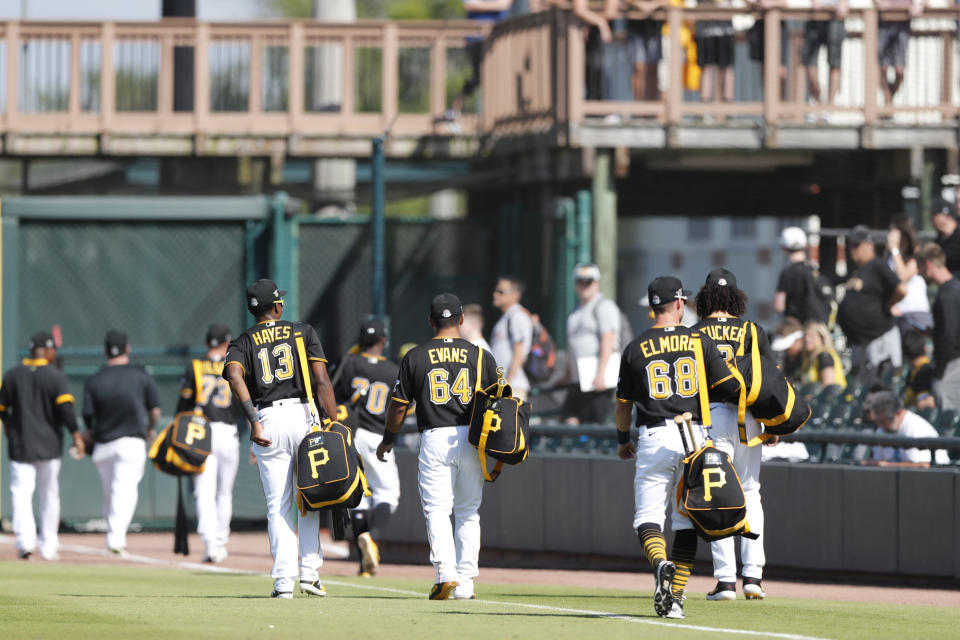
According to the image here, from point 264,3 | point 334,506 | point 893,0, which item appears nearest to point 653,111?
point 893,0

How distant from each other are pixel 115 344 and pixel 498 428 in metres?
6.44

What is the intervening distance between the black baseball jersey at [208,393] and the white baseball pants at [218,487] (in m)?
0.10

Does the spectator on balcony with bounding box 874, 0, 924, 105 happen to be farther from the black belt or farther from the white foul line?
the black belt

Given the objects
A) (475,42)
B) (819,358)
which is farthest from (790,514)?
(475,42)

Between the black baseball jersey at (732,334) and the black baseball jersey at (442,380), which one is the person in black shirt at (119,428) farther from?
the black baseball jersey at (732,334)

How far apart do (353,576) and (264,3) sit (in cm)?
5586

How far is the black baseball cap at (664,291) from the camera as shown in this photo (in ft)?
32.2

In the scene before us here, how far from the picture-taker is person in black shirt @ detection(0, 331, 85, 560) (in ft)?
50.9

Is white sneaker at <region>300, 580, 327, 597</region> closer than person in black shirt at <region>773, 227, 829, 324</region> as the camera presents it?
Yes

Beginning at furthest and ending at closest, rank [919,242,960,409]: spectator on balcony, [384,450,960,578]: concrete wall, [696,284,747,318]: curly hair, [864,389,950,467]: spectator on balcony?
[919,242,960,409]: spectator on balcony, [864,389,950,467]: spectator on balcony, [384,450,960,578]: concrete wall, [696,284,747,318]: curly hair

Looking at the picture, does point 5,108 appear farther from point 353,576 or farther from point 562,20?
point 353,576

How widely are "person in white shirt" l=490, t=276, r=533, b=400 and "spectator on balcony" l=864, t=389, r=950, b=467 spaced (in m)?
3.46

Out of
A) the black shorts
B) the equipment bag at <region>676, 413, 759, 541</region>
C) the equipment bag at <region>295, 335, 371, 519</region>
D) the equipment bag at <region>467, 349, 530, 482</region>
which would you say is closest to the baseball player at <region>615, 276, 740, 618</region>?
the equipment bag at <region>676, 413, 759, 541</region>

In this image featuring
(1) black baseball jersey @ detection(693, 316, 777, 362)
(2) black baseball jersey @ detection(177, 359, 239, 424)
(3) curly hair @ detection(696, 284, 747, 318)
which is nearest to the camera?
→ (1) black baseball jersey @ detection(693, 316, 777, 362)
